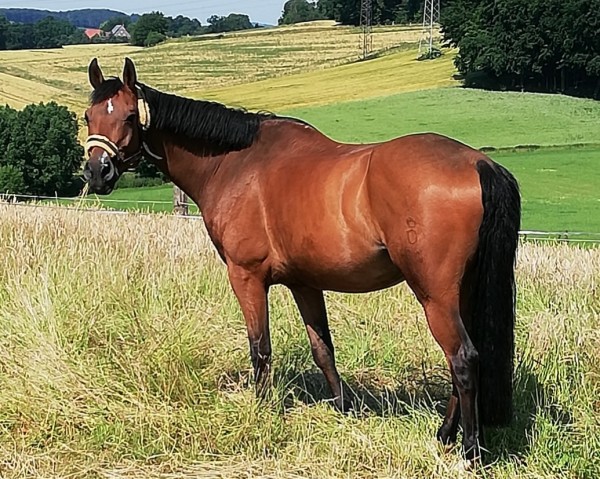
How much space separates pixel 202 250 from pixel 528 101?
40779mm

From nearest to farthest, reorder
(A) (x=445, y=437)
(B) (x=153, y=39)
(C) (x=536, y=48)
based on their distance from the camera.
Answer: (A) (x=445, y=437) < (C) (x=536, y=48) < (B) (x=153, y=39)

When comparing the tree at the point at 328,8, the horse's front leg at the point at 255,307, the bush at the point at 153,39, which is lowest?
the horse's front leg at the point at 255,307

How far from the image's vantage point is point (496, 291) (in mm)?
3852

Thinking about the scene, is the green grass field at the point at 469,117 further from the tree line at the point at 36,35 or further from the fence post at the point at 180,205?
the tree line at the point at 36,35

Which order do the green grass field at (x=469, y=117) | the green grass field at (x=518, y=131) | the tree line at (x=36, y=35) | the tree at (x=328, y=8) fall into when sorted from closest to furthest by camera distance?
1. the green grass field at (x=518, y=131)
2. the green grass field at (x=469, y=117)
3. the tree line at (x=36, y=35)
4. the tree at (x=328, y=8)

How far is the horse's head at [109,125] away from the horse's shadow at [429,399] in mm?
1635

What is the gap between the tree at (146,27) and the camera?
87875 mm

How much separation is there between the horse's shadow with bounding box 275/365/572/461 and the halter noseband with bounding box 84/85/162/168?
1634 millimetres

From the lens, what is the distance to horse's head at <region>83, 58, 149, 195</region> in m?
4.55

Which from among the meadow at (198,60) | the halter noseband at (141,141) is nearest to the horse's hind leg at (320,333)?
the halter noseband at (141,141)

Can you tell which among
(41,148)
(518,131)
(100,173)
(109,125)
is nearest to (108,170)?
(100,173)

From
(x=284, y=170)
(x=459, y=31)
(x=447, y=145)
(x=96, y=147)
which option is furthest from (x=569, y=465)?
(x=459, y=31)

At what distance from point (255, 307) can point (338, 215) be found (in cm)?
86

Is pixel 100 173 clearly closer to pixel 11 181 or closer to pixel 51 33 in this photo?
pixel 11 181
